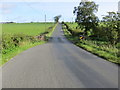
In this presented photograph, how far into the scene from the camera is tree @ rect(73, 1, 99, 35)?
51844 millimetres

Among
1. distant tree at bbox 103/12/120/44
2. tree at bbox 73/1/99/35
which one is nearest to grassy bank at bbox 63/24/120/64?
distant tree at bbox 103/12/120/44

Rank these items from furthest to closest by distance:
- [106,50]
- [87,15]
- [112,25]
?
1. [87,15]
2. [112,25]
3. [106,50]

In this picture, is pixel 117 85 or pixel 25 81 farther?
pixel 25 81

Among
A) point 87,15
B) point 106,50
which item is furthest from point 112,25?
point 87,15

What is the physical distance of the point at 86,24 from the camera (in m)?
52.0

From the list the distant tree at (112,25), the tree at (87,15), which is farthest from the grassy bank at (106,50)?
the tree at (87,15)

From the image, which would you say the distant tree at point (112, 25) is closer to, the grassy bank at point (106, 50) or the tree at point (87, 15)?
the grassy bank at point (106, 50)

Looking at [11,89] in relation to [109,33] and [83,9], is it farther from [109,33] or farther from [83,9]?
[83,9]

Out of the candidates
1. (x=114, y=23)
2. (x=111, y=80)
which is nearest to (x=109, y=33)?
(x=114, y=23)

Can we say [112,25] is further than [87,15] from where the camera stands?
No

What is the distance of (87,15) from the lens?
172 feet

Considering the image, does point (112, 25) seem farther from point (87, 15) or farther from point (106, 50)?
point (87, 15)

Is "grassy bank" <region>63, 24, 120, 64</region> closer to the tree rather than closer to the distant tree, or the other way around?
the distant tree

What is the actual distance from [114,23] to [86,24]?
2366 cm
